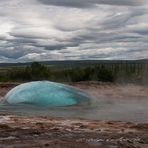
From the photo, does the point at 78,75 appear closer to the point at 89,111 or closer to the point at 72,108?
the point at 72,108

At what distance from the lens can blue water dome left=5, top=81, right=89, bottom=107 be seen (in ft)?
63.2

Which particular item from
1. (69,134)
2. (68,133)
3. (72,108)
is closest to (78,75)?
(72,108)

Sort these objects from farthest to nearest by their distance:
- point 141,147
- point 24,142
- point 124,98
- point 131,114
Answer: point 124,98 → point 131,114 → point 24,142 → point 141,147

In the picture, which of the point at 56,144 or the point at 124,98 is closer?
the point at 56,144

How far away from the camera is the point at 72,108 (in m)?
18.0

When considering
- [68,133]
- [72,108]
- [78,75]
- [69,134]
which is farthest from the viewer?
[78,75]

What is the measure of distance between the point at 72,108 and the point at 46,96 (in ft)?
6.76

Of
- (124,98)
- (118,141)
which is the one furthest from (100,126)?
(124,98)

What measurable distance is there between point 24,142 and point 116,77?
29285mm

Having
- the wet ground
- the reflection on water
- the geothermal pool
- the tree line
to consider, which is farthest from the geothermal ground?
the tree line

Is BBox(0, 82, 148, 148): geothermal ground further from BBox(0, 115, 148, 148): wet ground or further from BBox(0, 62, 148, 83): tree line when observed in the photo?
BBox(0, 62, 148, 83): tree line

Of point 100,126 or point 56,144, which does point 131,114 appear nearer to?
point 100,126

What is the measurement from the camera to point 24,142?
945 centimetres

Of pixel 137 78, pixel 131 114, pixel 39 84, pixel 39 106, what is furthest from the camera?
pixel 137 78
